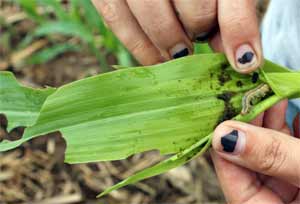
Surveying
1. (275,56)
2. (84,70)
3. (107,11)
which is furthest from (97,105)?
(84,70)

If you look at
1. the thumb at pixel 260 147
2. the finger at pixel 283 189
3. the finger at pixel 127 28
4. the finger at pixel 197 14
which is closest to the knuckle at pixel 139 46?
the finger at pixel 127 28

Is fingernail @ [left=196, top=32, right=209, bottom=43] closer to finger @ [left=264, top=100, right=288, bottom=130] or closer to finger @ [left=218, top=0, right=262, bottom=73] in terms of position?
finger @ [left=218, top=0, right=262, bottom=73]

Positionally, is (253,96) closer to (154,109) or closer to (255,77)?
(255,77)

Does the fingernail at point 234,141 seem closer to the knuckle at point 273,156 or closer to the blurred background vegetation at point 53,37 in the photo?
the knuckle at point 273,156

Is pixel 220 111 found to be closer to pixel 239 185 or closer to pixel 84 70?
pixel 239 185

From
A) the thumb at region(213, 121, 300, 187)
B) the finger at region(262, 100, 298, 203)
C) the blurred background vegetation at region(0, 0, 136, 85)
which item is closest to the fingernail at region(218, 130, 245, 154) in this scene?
the thumb at region(213, 121, 300, 187)
